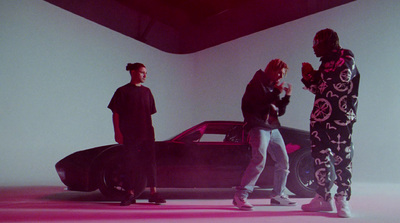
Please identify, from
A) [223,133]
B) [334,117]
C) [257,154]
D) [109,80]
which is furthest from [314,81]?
[109,80]

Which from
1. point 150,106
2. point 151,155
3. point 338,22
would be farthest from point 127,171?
point 338,22

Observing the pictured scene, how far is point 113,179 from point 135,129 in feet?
1.83

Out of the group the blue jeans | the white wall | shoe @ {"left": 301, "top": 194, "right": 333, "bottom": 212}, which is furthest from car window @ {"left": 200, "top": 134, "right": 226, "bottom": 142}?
the white wall

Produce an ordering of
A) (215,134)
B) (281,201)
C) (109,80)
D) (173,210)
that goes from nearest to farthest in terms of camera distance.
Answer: (173,210) < (281,201) < (215,134) < (109,80)

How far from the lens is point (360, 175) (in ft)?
15.6

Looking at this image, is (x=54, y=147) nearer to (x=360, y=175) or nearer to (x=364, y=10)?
(x=360, y=175)

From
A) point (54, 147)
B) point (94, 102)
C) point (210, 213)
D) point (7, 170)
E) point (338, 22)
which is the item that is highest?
point (338, 22)

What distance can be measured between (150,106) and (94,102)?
7.71 feet

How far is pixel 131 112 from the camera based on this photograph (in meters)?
2.71

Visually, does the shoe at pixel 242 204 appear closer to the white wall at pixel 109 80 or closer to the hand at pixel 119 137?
the hand at pixel 119 137

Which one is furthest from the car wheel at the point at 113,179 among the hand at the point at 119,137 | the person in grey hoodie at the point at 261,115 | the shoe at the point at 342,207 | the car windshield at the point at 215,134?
the shoe at the point at 342,207

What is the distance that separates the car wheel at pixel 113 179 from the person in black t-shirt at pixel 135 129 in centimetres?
17

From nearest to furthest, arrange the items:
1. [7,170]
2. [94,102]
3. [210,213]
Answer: [210,213], [7,170], [94,102]

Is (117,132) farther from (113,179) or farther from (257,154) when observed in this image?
(257,154)
